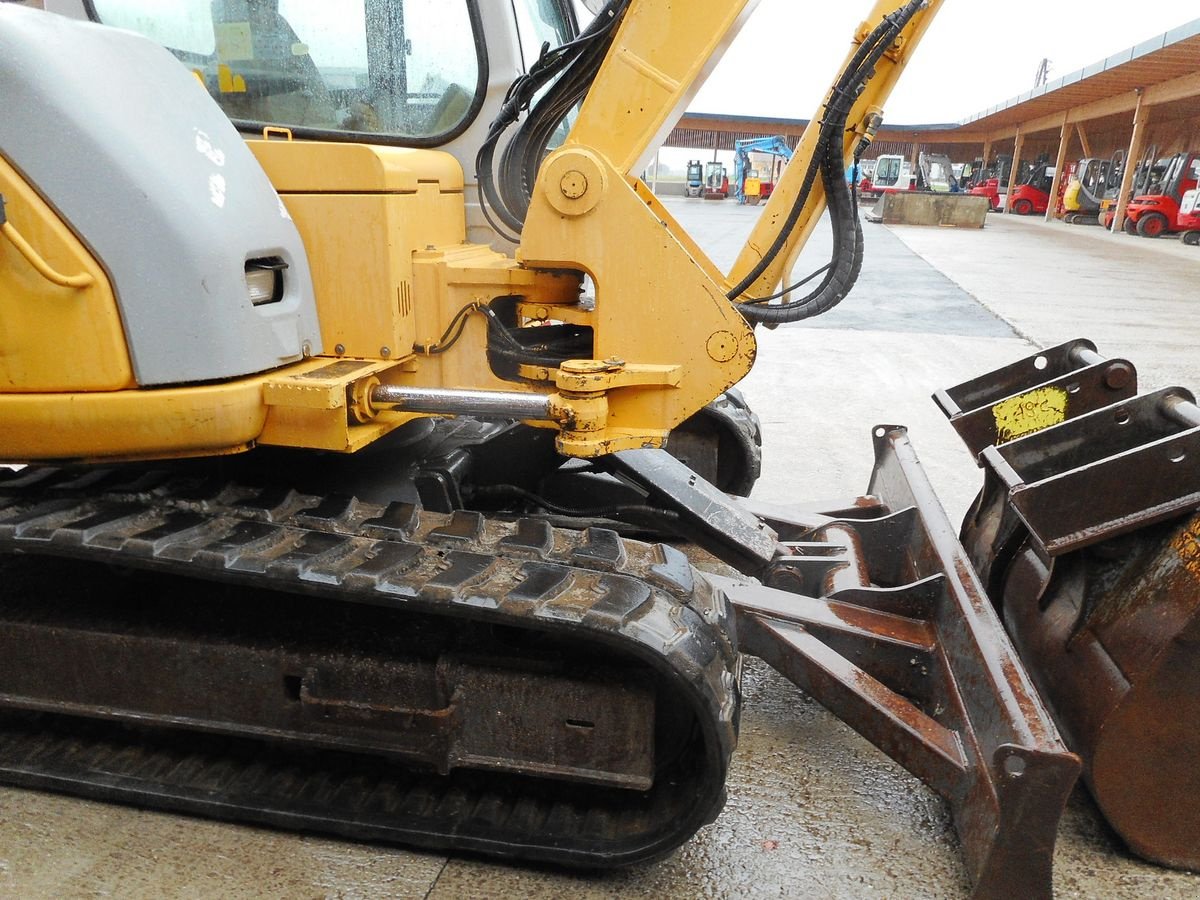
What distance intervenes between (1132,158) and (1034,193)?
11.5 m

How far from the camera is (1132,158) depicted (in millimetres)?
20125

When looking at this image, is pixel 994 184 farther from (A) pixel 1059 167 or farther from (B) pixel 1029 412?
(B) pixel 1029 412

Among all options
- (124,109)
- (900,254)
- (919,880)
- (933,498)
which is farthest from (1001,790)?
(900,254)

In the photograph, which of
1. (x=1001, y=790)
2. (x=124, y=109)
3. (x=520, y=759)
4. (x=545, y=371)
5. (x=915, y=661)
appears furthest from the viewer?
(x=545, y=371)

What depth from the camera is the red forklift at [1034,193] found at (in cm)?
3091

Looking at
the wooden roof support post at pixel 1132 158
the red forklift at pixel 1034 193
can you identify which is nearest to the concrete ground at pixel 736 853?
the wooden roof support post at pixel 1132 158

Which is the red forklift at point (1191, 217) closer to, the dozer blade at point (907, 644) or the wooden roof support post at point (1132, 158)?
the wooden roof support post at point (1132, 158)

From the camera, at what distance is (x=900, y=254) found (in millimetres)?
15414

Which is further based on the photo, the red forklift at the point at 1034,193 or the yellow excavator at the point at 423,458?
the red forklift at the point at 1034,193

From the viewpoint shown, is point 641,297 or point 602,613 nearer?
point 602,613

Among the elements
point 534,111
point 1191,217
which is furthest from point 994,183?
point 534,111

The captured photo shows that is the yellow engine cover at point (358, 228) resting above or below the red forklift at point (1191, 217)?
above

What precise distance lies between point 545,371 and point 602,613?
2.85 feet

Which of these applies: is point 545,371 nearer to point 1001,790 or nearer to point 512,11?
point 512,11
